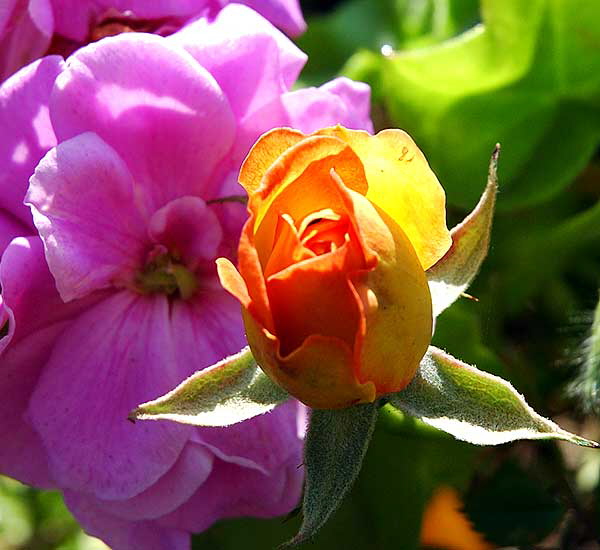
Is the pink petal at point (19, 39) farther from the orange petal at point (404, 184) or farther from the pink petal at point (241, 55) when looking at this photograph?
the orange petal at point (404, 184)

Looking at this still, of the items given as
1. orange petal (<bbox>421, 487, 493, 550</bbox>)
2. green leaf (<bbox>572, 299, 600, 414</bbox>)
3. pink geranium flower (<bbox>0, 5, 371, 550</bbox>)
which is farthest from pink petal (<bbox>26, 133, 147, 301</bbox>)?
orange petal (<bbox>421, 487, 493, 550</bbox>)

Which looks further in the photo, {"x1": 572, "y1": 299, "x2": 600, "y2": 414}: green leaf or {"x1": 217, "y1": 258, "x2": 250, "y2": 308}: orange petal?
{"x1": 572, "y1": 299, "x2": 600, "y2": 414}: green leaf

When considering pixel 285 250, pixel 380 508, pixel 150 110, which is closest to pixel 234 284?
pixel 285 250

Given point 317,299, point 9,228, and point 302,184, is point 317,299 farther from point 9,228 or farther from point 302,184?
point 9,228

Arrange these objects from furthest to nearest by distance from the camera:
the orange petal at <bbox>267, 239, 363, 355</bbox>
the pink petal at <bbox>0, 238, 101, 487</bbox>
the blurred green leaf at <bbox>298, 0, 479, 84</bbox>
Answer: the blurred green leaf at <bbox>298, 0, 479, 84</bbox>
the pink petal at <bbox>0, 238, 101, 487</bbox>
the orange petal at <bbox>267, 239, 363, 355</bbox>

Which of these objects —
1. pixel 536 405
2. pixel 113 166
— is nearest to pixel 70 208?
pixel 113 166

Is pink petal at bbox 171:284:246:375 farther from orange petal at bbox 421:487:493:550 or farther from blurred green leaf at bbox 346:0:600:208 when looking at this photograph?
orange petal at bbox 421:487:493:550

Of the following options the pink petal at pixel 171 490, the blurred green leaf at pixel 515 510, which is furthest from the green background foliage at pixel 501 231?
the pink petal at pixel 171 490
